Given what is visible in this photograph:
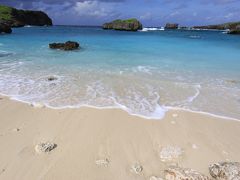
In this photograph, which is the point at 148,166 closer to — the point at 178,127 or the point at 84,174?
the point at 84,174

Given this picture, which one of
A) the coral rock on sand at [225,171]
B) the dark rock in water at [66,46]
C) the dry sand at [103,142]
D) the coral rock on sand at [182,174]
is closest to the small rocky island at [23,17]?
the dark rock in water at [66,46]

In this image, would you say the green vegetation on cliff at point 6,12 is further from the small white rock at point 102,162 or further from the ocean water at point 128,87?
the small white rock at point 102,162

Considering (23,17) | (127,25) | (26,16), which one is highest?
(26,16)

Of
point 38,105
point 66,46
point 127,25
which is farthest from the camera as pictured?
point 127,25

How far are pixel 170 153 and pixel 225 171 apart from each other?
1056mm

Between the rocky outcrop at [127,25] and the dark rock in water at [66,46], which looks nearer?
the dark rock in water at [66,46]

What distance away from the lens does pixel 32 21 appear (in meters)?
134

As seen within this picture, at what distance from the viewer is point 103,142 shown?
4824 millimetres

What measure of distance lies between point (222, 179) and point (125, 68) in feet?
30.0

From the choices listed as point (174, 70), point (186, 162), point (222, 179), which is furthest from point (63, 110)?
point (174, 70)

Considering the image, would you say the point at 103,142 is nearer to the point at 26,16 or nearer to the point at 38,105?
the point at 38,105

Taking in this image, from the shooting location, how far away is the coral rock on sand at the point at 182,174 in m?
3.67

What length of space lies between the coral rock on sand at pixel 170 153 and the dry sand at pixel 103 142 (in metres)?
0.03

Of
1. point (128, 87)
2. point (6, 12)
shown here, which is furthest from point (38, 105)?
point (6, 12)
